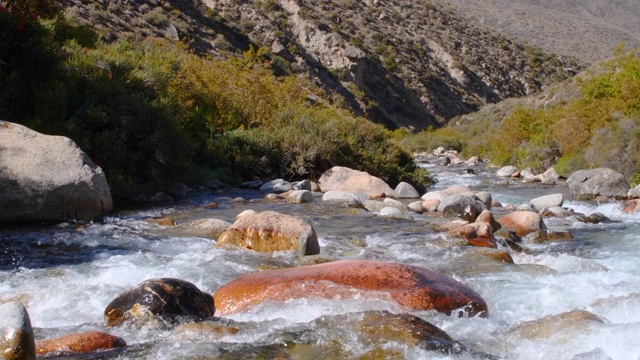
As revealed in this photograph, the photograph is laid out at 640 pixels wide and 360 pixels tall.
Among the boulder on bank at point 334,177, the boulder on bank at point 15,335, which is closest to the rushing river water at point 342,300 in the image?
the boulder on bank at point 15,335

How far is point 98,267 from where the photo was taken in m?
7.26

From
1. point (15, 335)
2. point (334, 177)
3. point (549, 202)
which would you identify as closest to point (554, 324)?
point (15, 335)

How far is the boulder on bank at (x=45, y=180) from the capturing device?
31.3 ft

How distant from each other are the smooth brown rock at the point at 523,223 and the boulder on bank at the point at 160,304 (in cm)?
655

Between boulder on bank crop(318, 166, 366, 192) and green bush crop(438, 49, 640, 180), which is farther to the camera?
green bush crop(438, 49, 640, 180)

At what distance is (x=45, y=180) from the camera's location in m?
9.75

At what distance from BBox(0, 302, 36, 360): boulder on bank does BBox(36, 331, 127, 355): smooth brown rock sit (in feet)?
0.95

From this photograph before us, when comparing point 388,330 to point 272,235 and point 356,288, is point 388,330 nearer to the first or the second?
point 356,288

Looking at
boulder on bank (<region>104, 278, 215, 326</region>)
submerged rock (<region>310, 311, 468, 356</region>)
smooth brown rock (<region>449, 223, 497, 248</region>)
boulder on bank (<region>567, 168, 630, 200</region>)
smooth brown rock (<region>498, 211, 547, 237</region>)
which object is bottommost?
boulder on bank (<region>567, 168, 630, 200</region>)

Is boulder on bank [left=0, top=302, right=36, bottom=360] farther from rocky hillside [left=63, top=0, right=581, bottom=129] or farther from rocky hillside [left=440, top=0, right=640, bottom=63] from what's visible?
rocky hillside [left=440, top=0, right=640, bottom=63]

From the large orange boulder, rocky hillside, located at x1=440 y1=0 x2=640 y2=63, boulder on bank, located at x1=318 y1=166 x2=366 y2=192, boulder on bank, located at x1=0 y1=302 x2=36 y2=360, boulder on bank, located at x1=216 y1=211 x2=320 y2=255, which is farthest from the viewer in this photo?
rocky hillside, located at x1=440 y1=0 x2=640 y2=63

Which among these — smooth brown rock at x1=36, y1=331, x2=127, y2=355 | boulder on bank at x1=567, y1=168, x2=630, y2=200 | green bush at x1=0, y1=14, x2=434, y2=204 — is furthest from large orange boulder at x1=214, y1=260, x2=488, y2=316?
boulder on bank at x1=567, y1=168, x2=630, y2=200

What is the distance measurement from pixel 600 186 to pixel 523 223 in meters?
7.44

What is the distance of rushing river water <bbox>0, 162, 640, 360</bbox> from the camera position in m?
4.77
